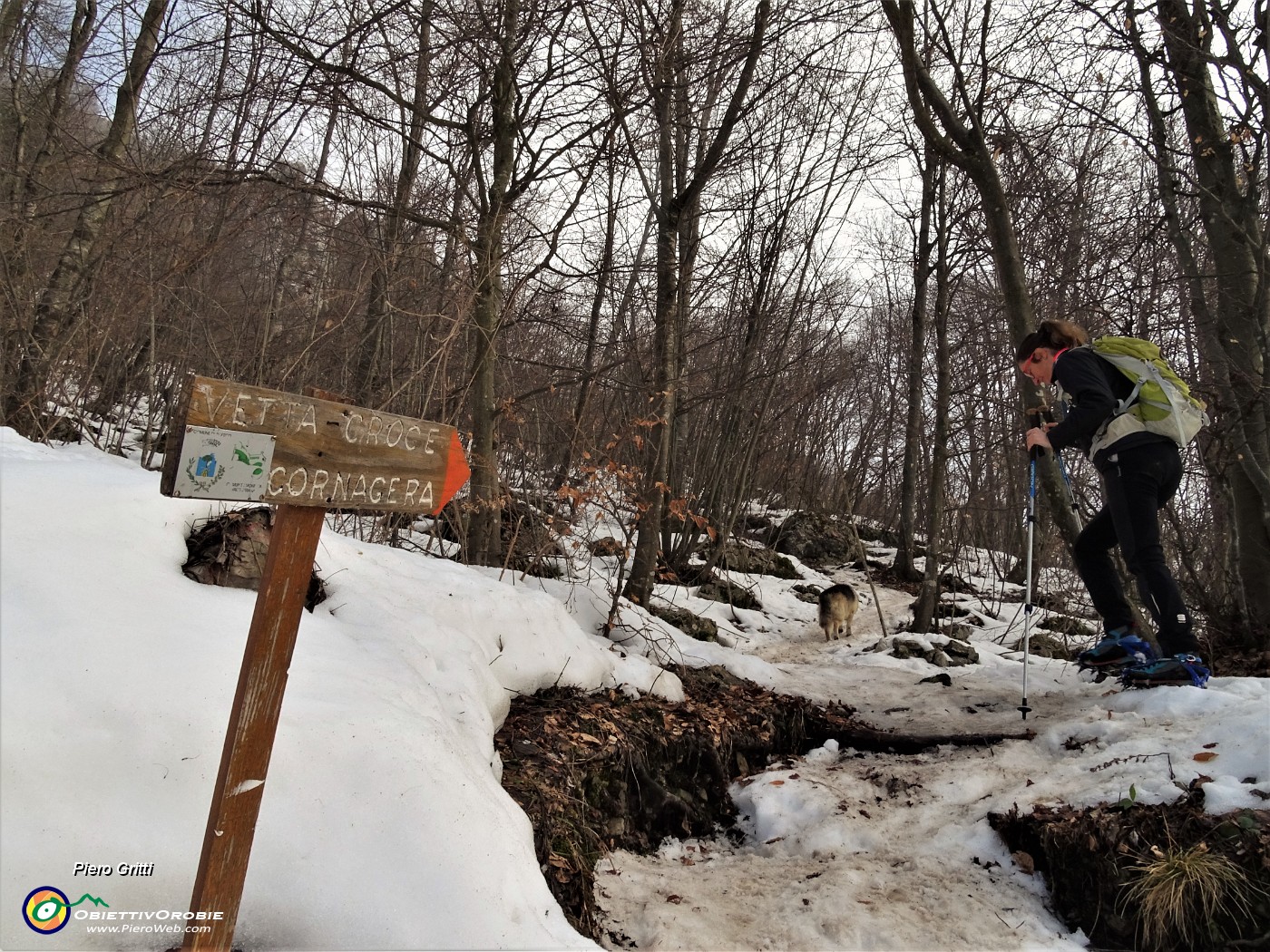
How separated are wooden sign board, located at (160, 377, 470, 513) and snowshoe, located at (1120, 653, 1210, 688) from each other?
4.16 meters

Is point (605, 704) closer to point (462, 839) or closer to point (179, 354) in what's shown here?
point (462, 839)

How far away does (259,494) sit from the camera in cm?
164

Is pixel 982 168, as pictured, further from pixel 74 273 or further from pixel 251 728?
pixel 74 273

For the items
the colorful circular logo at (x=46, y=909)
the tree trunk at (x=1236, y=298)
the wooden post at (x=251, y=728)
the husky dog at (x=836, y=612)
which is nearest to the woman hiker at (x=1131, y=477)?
the tree trunk at (x=1236, y=298)

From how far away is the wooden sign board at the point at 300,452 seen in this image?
60.1 inches

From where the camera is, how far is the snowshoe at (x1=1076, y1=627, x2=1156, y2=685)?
4336mm

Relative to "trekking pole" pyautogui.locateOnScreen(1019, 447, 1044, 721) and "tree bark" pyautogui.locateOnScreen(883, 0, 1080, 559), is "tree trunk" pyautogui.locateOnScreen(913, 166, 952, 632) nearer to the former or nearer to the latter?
"tree bark" pyautogui.locateOnScreen(883, 0, 1080, 559)

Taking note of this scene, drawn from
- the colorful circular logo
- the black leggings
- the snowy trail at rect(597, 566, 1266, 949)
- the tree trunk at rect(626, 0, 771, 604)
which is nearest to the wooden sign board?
the colorful circular logo

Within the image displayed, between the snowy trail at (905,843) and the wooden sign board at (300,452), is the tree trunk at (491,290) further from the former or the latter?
the wooden sign board at (300,452)

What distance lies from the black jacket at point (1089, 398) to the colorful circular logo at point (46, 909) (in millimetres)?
4724

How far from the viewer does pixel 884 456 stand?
20734 millimetres

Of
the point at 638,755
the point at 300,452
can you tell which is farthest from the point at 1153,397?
the point at 300,452

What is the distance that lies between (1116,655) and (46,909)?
17.4ft

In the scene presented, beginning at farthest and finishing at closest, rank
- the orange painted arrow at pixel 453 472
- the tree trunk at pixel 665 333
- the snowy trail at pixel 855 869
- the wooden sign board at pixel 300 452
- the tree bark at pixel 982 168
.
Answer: the tree trunk at pixel 665 333 → the tree bark at pixel 982 168 → the snowy trail at pixel 855 869 → the orange painted arrow at pixel 453 472 → the wooden sign board at pixel 300 452
